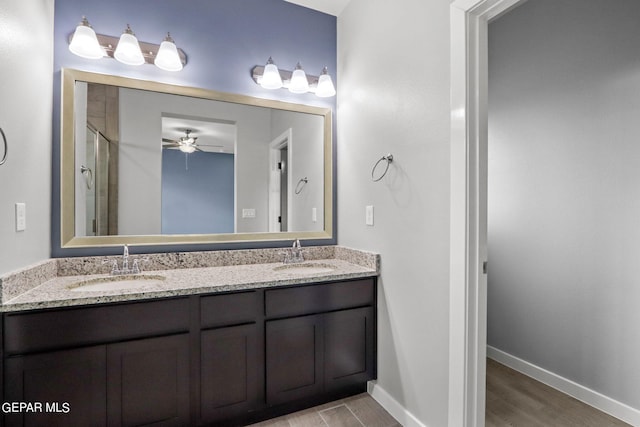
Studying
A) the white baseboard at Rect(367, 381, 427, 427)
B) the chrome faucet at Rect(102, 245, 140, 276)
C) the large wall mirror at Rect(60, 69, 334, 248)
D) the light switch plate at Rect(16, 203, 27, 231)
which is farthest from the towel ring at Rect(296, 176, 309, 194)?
the light switch plate at Rect(16, 203, 27, 231)

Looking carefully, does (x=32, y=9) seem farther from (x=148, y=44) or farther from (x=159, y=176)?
(x=159, y=176)

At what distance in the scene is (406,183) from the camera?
1786 mm

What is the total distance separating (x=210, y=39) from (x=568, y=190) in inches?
99.8

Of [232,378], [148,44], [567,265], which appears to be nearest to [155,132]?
[148,44]

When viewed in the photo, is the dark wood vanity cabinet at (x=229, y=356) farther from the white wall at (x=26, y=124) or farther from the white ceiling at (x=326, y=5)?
the white ceiling at (x=326, y=5)

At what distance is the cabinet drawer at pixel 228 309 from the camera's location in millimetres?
1594

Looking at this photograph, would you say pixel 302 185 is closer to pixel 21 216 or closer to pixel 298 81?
pixel 298 81

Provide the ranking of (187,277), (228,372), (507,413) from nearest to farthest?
(228,372) < (187,277) < (507,413)

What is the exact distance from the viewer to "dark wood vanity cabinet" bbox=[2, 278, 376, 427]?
1319mm

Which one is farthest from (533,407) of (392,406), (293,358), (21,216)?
(21,216)

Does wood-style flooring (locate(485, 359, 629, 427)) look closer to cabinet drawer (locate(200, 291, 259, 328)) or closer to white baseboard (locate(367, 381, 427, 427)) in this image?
white baseboard (locate(367, 381, 427, 427))

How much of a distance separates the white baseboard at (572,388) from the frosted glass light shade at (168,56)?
3.09 metres

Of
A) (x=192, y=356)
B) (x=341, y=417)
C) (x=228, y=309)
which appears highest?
(x=228, y=309)

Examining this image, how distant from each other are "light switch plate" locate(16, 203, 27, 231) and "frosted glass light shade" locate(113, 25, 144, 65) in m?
0.94
